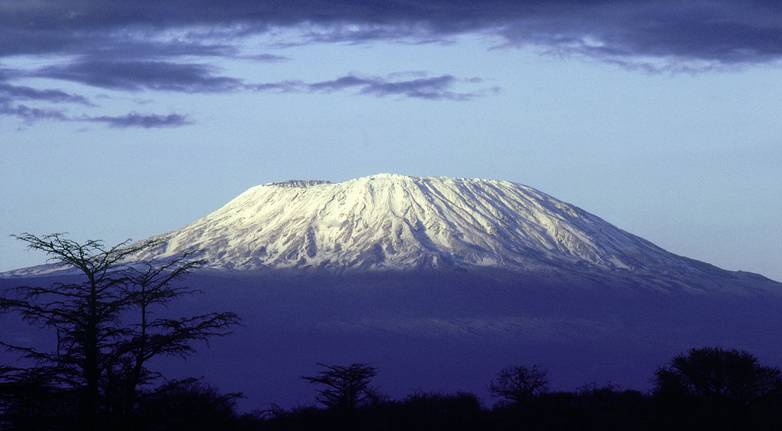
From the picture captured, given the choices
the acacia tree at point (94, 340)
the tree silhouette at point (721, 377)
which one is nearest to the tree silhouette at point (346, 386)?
the tree silhouette at point (721, 377)

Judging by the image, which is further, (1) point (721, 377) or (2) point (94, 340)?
(1) point (721, 377)

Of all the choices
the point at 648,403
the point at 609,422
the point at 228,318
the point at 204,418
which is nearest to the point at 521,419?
the point at 609,422

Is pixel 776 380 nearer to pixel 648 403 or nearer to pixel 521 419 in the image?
pixel 648 403

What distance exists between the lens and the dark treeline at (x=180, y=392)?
1060 inches

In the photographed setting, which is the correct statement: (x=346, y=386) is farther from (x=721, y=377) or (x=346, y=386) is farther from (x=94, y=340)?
(x=94, y=340)

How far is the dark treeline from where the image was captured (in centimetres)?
2692

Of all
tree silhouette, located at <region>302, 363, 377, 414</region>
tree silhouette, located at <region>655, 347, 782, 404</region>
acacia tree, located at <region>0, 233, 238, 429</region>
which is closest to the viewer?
acacia tree, located at <region>0, 233, 238, 429</region>

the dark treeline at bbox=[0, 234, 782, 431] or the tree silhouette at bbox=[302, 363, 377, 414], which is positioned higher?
the tree silhouette at bbox=[302, 363, 377, 414]

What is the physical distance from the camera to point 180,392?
4731 cm

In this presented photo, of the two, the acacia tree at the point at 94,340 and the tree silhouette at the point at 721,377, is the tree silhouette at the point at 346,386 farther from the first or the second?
the acacia tree at the point at 94,340

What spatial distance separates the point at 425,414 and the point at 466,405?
5850mm

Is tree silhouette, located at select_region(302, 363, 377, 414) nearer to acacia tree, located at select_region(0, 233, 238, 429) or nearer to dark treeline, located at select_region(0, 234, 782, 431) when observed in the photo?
dark treeline, located at select_region(0, 234, 782, 431)

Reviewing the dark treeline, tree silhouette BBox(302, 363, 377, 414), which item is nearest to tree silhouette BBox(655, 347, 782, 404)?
the dark treeline

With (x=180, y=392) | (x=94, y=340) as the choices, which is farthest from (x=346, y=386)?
(x=94, y=340)
